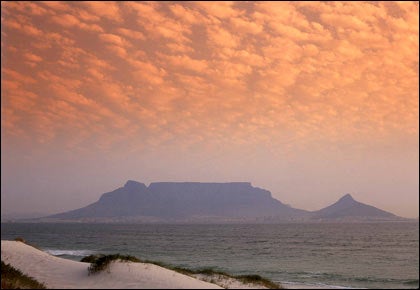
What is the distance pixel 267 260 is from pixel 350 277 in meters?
19.7

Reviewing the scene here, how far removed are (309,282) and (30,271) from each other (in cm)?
2604

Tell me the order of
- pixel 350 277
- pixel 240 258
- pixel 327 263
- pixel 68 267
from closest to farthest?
pixel 68 267, pixel 350 277, pixel 327 263, pixel 240 258

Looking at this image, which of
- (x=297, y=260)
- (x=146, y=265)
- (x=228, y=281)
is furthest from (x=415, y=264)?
(x=146, y=265)

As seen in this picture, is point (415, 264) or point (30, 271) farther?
point (415, 264)

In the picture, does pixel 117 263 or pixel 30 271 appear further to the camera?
pixel 30 271

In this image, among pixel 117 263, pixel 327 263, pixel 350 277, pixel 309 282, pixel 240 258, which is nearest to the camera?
pixel 117 263

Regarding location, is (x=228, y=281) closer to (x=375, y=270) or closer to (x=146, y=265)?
(x=146, y=265)

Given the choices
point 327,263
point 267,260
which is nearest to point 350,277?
point 327,263

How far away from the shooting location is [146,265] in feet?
95.1

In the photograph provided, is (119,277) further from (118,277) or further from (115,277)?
(115,277)

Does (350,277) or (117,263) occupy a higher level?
(117,263)

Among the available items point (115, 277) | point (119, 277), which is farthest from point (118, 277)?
point (115, 277)

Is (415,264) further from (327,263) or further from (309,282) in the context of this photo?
(309,282)

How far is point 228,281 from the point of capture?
33188 millimetres
